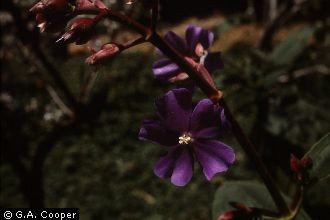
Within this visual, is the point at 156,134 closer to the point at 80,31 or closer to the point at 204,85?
the point at 204,85

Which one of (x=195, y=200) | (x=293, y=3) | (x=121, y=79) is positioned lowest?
(x=121, y=79)

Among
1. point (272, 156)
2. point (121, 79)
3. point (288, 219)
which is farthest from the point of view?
point (121, 79)

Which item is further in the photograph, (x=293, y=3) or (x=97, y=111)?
(x=97, y=111)

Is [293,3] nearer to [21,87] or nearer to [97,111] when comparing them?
A: [97,111]

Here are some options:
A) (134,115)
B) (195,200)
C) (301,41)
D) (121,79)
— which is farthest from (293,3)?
(121,79)

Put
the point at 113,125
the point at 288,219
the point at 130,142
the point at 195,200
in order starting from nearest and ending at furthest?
the point at 288,219 → the point at 195,200 → the point at 130,142 → the point at 113,125

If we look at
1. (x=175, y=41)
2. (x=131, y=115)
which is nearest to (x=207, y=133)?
(x=175, y=41)

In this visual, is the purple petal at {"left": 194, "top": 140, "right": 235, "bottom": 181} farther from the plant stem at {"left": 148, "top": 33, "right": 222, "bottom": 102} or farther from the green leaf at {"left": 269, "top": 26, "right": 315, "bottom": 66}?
the green leaf at {"left": 269, "top": 26, "right": 315, "bottom": 66}
